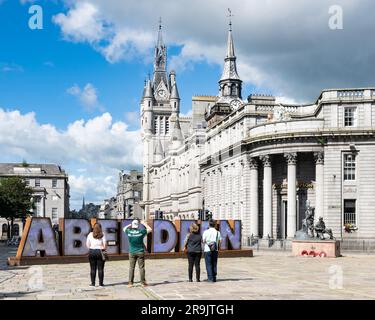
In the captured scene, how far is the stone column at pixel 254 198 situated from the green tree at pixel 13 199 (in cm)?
3686

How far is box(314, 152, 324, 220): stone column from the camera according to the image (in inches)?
2226

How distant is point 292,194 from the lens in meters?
57.7

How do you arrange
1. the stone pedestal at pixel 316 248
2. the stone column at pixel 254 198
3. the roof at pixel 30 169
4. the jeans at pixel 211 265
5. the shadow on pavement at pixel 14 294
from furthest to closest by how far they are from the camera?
the roof at pixel 30 169
the stone column at pixel 254 198
the stone pedestal at pixel 316 248
the jeans at pixel 211 265
the shadow on pavement at pixel 14 294

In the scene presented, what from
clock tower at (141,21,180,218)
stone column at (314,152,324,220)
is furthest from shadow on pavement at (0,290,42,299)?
clock tower at (141,21,180,218)

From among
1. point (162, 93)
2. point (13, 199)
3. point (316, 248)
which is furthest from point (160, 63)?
point (316, 248)

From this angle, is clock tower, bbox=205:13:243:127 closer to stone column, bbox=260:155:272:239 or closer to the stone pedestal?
stone column, bbox=260:155:272:239

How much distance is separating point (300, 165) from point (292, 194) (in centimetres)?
376

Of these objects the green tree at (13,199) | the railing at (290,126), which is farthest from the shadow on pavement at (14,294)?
the green tree at (13,199)

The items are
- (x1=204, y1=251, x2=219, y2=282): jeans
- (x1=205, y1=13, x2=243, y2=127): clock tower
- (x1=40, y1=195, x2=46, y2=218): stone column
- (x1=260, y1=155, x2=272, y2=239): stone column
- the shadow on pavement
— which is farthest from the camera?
(x1=40, y1=195, x2=46, y2=218): stone column

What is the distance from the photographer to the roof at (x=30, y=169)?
433 ft

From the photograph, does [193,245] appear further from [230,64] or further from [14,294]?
[230,64]

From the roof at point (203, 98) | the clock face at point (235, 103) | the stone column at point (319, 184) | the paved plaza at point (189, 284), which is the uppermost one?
the roof at point (203, 98)

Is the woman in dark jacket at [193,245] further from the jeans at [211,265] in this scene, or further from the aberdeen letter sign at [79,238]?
the aberdeen letter sign at [79,238]

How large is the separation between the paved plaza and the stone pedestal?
38.6 ft
